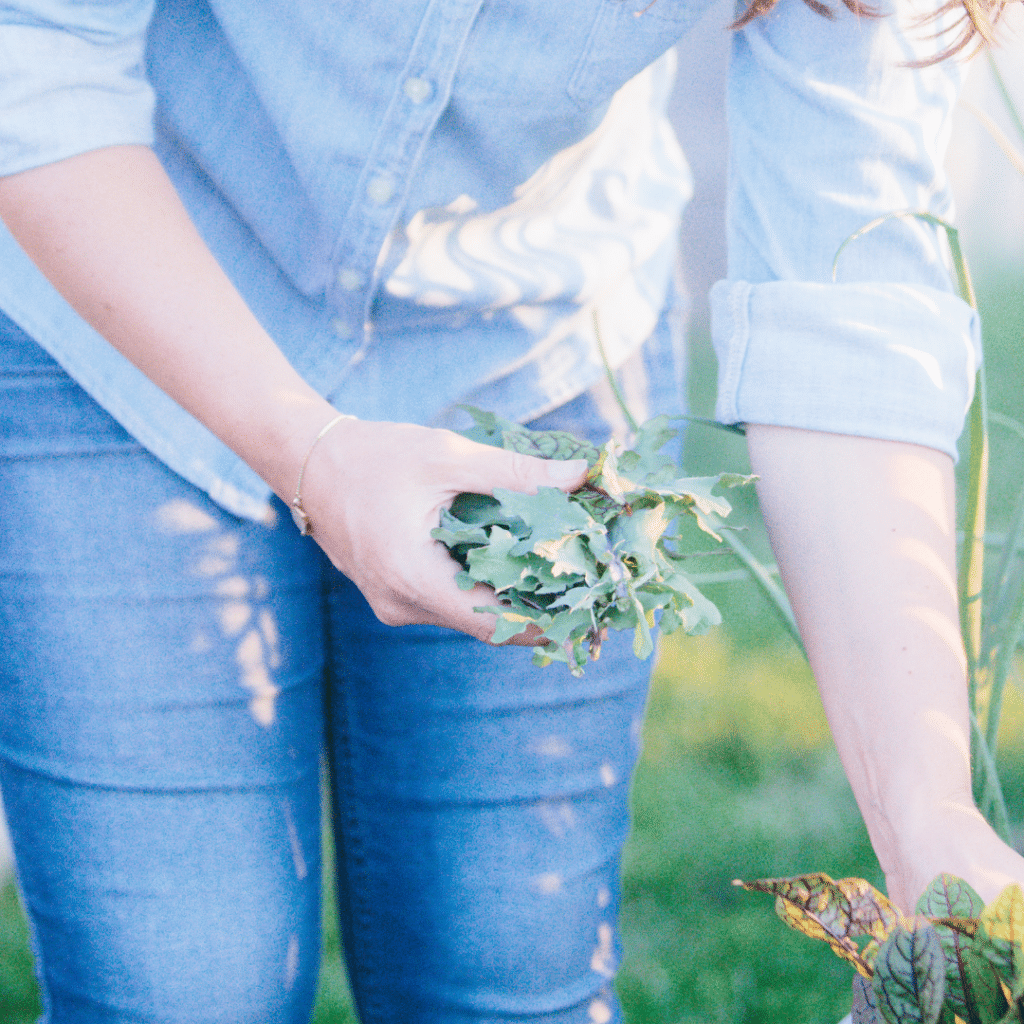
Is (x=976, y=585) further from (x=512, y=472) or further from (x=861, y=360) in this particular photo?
(x=512, y=472)

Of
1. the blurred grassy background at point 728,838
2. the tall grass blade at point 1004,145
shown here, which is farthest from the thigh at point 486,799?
the blurred grassy background at point 728,838

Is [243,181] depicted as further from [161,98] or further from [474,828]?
[474,828]

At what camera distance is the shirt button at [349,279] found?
0.90 metres

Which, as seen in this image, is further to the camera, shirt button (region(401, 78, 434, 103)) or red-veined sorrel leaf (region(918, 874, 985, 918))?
shirt button (region(401, 78, 434, 103))

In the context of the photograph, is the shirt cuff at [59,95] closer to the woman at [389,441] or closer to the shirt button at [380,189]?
the woman at [389,441]

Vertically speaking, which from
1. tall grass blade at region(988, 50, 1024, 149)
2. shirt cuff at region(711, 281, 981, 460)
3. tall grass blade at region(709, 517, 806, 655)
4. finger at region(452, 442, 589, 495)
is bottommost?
tall grass blade at region(709, 517, 806, 655)

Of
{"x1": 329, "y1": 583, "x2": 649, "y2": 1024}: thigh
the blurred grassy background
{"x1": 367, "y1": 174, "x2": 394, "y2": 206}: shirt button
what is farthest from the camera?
the blurred grassy background

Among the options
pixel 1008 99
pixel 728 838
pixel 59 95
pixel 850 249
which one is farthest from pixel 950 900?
pixel 728 838

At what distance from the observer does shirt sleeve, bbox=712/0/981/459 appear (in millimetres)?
768

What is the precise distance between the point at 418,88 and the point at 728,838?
151 cm

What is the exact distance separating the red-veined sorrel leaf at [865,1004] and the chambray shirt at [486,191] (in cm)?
39

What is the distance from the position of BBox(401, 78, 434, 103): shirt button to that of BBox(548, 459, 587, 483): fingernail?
13.1 inches

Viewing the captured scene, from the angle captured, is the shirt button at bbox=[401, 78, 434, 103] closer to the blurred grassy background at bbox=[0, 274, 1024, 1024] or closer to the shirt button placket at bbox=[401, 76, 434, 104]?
the shirt button placket at bbox=[401, 76, 434, 104]

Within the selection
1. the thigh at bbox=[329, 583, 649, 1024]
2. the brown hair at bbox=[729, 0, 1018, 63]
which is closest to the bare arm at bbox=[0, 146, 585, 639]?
the thigh at bbox=[329, 583, 649, 1024]
